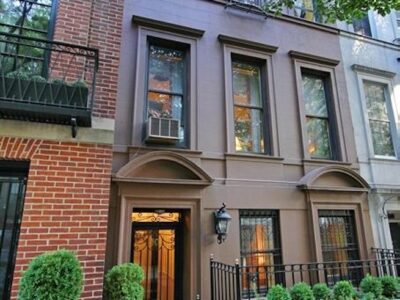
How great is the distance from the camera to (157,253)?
4.97 m

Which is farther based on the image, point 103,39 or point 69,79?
point 103,39

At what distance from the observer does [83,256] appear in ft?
11.6

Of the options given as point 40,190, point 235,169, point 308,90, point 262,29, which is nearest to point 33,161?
point 40,190

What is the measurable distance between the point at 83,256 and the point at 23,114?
1.85 meters

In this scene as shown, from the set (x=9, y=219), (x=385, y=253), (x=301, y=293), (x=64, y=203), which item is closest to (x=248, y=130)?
(x=301, y=293)

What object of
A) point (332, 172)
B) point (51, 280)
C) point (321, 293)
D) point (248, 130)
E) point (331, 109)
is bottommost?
point (321, 293)

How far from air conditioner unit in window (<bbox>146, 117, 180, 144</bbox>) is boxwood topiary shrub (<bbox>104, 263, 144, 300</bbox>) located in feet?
6.92

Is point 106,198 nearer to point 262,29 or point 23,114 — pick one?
point 23,114

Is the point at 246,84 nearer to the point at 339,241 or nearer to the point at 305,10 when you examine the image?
the point at 305,10

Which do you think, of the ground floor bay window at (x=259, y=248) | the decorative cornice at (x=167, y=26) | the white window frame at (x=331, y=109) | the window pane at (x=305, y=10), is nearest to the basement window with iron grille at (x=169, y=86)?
the decorative cornice at (x=167, y=26)

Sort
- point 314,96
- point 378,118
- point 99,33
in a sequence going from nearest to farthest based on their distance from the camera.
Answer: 1. point 99,33
2. point 314,96
3. point 378,118

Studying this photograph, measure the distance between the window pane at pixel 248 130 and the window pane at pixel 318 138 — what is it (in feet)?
4.07

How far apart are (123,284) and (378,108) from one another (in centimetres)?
754

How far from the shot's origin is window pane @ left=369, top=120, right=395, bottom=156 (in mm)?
7421
